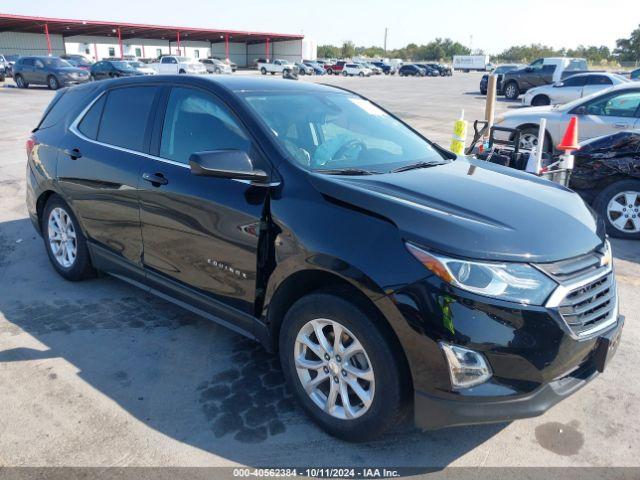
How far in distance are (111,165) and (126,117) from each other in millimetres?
385

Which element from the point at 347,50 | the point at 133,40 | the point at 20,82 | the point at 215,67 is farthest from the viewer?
the point at 347,50

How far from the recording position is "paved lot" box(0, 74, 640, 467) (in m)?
2.70

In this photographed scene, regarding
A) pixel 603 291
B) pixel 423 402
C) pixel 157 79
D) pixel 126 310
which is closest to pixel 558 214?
pixel 603 291

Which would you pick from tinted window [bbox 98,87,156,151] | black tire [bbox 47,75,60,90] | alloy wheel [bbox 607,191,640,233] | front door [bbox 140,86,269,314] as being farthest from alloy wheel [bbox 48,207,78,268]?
black tire [bbox 47,75,60,90]

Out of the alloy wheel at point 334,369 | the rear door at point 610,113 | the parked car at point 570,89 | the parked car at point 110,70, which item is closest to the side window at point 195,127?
the alloy wheel at point 334,369

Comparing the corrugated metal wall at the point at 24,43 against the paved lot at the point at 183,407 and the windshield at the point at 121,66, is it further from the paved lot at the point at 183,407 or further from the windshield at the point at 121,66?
the paved lot at the point at 183,407

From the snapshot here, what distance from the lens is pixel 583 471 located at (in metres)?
2.60

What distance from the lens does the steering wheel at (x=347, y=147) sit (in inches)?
131

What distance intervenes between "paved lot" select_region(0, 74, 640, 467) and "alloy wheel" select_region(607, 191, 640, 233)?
2.08 metres

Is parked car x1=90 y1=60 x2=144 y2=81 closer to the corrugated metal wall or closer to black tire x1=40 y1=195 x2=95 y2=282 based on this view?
black tire x1=40 y1=195 x2=95 y2=282

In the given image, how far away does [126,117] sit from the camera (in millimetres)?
4004

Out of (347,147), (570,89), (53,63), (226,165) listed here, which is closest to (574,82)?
(570,89)

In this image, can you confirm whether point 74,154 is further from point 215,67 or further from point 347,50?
point 347,50

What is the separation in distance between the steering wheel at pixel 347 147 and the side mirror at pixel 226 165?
0.57 meters
